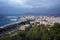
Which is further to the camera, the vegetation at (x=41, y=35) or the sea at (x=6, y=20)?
the sea at (x=6, y=20)

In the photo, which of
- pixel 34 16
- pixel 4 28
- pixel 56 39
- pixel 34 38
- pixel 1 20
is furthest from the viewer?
pixel 34 16

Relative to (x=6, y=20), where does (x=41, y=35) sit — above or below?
below

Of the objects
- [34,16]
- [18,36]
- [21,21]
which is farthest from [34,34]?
[34,16]

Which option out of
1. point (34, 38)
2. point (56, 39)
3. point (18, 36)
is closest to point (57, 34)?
point (56, 39)

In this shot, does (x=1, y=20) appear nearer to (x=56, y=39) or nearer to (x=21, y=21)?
(x=21, y=21)

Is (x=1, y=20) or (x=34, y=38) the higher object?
(x=1, y=20)

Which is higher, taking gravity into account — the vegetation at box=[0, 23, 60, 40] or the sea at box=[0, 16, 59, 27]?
the sea at box=[0, 16, 59, 27]

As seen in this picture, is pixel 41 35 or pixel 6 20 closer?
pixel 41 35

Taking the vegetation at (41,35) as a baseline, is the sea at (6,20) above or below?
above

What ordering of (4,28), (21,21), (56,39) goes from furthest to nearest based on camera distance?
(21,21)
(4,28)
(56,39)

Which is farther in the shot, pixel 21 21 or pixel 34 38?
pixel 21 21

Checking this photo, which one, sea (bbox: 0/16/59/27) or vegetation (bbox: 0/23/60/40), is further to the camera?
sea (bbox: 0/16/59/27)
